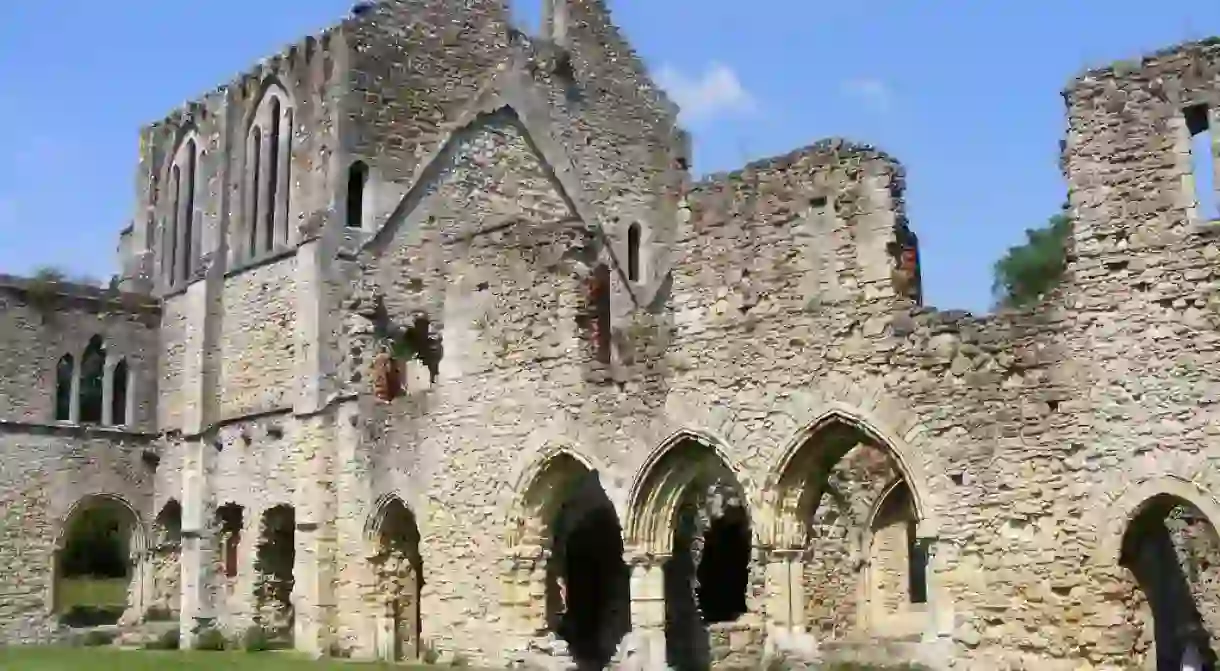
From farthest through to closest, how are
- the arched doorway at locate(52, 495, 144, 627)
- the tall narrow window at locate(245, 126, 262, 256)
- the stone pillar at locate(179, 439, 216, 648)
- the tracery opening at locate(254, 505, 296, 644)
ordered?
the arched doorway at locate(52, 495, 144, 627) < the tall narrow window at locate(245, 126, 262, 256) < the stone pillar at locate(179, 439, 216, 648) < the tracery opening at locate(254, 505, 296, 644)

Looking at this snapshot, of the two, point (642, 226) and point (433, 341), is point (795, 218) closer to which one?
point (433, 341)

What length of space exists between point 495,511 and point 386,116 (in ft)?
30.9

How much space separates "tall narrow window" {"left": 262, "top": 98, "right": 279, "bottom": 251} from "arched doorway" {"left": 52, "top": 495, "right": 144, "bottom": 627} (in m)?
6.82

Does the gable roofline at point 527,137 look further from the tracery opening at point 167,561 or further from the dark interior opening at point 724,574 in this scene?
the tracery opening at point 167,561

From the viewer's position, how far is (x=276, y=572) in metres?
24.6

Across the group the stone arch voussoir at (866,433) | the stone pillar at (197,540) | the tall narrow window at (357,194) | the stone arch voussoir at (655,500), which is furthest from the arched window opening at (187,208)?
the stone arch voussoir at (866,433)

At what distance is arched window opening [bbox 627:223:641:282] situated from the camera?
27.4 meters

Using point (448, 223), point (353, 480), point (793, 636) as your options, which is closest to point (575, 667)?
point (793, 636)

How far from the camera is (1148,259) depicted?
13.0m

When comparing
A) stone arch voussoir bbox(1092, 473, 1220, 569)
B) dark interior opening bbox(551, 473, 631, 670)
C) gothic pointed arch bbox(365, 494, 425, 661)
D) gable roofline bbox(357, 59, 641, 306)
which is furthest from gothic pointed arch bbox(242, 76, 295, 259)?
stone arch voussoir bbox(1092, 473, 1220, 569)

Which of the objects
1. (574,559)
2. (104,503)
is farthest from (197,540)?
(574,559)

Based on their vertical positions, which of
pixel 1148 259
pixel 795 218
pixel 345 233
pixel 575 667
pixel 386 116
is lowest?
pixel 575 667

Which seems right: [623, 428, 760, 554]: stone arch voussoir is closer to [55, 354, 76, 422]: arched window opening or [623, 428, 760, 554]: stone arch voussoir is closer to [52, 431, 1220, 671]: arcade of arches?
[52, 431, 1220, 671]: arcade of arches

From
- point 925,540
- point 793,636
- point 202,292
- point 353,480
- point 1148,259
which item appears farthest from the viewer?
point 202,292
